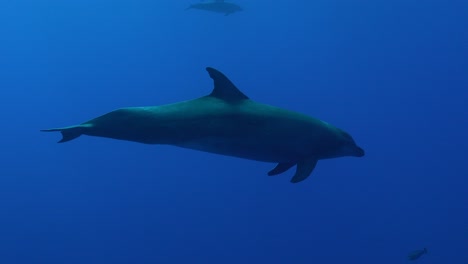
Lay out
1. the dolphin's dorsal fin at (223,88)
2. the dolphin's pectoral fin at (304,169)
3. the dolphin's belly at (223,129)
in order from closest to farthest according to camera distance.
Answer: the dolphin's belly at (223,129) < the dolphin's dorsal fin at (223,88) < the dolphin's pectoral fin at (304,169)

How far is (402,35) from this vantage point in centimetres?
3653

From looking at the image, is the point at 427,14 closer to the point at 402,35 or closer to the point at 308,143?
the point at 402,35

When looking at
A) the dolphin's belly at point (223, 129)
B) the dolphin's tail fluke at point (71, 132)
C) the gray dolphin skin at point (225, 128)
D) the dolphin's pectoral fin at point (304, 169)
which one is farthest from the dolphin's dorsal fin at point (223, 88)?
the dolphin's tail fluke at point (71, 132)

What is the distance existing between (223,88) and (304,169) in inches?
55.8

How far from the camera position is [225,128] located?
588cm

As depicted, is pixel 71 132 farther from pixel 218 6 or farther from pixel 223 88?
pixel 218 6

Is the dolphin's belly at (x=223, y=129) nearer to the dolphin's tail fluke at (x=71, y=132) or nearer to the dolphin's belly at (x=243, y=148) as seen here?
the dolphin's belly at (x=243, y=148)

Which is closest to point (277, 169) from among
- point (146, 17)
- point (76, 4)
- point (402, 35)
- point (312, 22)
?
point (402, 35)

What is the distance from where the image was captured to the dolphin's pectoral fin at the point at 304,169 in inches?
247

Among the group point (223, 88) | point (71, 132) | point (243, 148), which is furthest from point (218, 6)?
point (71, 132)

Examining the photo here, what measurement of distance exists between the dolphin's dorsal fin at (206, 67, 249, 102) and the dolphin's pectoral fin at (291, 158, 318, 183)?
3.77ft

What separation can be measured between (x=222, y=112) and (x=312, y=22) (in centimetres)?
3617

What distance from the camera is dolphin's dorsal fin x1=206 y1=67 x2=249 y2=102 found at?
6.00m

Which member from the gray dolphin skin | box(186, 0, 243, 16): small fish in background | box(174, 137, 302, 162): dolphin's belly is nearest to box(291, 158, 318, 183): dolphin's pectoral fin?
the gray dolphin skin
